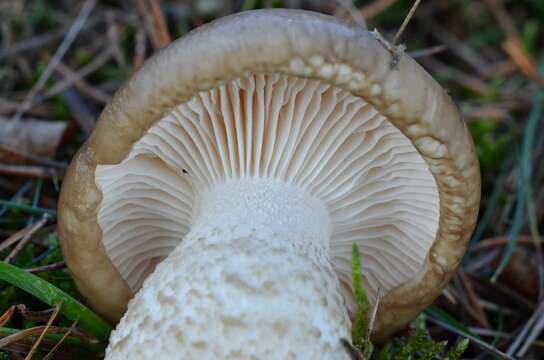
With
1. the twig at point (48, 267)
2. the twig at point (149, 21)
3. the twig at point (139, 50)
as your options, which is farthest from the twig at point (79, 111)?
the twig at point (48, 267)

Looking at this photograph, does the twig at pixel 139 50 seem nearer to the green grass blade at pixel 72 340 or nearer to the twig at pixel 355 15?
the twig at pixel 355 15

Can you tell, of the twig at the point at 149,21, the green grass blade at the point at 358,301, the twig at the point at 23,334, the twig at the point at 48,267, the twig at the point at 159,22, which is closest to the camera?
the twig at the point at 23,334

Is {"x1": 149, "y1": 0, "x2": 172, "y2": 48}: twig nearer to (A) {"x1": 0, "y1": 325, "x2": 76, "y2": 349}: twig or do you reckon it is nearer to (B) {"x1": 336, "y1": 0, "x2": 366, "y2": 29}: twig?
(B) {"x1": 336, "y1": 0, "x2": 366, "y2": 29}: twig

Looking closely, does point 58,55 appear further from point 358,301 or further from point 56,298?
point 358,301

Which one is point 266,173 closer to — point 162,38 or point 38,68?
point 162,38

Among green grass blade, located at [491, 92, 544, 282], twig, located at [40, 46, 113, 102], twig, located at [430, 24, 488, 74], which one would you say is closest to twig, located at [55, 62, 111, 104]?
twig, located at [40, 46, 113, 102]

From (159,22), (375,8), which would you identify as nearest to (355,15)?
(375,8)

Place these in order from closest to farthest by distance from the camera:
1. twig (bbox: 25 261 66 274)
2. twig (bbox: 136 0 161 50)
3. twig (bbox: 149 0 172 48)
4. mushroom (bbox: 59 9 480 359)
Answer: mushroom (bbox: 59 9 480 359) < twig (bbox: 25 261 66 274) < twig (bbox: 149 0 172 48) < twig (bbox: 136 0 161 50)
